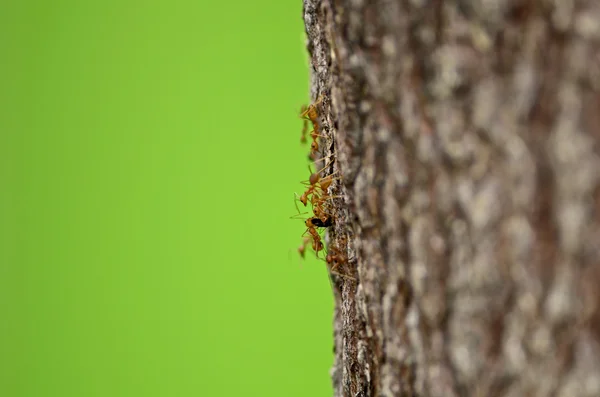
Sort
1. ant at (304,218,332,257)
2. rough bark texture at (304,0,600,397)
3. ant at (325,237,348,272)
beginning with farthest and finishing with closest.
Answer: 1. ant at (304,218,332,257)
2. ant at (325,237,348,272)
3. rough bark texture at (304,0,600,397)

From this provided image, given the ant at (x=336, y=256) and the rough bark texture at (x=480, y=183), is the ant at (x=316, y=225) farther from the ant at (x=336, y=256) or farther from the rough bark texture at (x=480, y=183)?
the rough bark texture at (x=480, y=183)

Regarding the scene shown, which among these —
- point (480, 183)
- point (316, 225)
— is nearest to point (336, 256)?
point (316, 225)

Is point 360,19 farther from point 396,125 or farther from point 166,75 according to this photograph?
point 166,75

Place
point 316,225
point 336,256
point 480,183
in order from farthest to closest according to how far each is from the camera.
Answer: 1. point 316,225
2. point 336,256
3. point 480,183

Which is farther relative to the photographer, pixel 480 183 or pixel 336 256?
pixel 336 256

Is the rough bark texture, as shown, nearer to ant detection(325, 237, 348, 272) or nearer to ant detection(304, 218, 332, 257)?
ant detection(325, 237, 348, 272)

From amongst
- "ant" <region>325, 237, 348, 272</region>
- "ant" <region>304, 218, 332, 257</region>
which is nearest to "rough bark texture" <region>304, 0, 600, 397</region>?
"ant" <region>325, 237, 348, 272</region>

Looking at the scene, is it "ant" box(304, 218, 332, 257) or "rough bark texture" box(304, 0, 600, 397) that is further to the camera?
"ant" box(304, 218, 332, 257)

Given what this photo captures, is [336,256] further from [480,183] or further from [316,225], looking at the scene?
[480,183]

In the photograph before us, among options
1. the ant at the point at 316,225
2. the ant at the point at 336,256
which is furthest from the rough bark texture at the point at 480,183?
the ant at the point at 316,225
